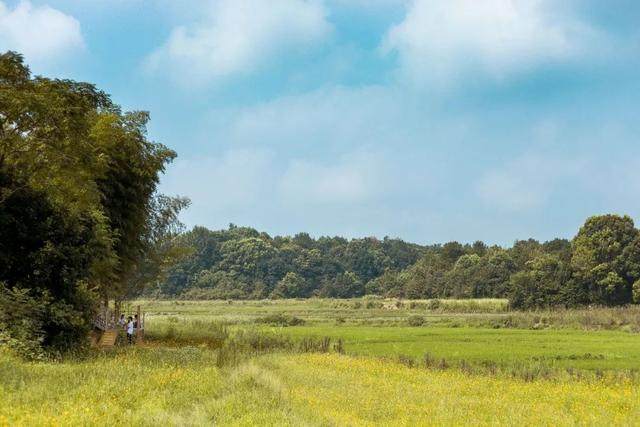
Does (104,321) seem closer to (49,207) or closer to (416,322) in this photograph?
(49,207)

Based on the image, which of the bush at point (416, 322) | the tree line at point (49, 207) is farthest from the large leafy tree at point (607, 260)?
the tree line at point (49, 207)

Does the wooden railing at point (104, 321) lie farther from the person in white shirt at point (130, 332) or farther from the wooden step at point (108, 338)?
the person in white shirt at point (130, 332)

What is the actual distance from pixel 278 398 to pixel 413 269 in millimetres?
121090

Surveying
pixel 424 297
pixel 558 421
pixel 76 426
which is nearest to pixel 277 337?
pixel 558 421

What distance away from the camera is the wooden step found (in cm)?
3742

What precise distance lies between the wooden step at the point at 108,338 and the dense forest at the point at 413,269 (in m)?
29.1

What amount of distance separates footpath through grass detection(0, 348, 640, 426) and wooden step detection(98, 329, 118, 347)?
48.8 feet

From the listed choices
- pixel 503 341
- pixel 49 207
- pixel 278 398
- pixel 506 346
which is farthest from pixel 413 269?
pixel 278 398

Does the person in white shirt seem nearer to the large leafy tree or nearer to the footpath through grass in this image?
the footpath through grass

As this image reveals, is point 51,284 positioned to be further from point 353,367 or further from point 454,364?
point 454,364

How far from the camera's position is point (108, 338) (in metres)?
38.2

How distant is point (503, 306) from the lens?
86.1 metres

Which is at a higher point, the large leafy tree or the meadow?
the large leafy tree

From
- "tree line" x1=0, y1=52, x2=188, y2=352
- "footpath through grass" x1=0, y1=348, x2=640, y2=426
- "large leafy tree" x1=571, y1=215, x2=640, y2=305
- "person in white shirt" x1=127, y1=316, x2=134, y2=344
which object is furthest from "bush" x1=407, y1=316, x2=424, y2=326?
"footpath through grass" x1=0, y1=348, x2=640, y2=426
